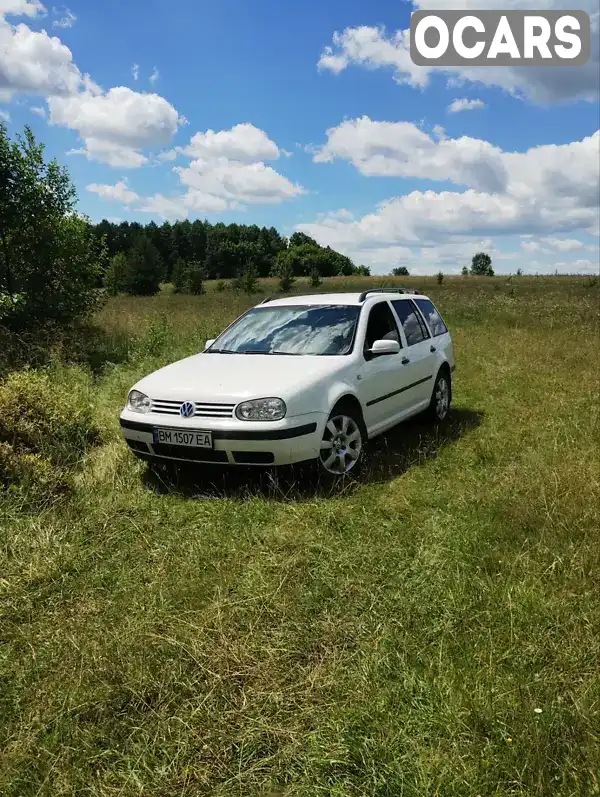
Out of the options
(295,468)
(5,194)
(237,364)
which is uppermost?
(5,194)

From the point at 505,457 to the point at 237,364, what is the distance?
2.70 metres

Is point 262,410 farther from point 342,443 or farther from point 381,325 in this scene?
point 381,325

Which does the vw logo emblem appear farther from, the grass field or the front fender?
the front fender

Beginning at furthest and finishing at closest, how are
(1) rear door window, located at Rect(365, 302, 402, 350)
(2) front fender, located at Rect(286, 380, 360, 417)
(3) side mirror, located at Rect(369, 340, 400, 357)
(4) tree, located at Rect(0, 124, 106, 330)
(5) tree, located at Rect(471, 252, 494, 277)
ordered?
1. (5) tree, located at Rect(471, 252, 494, 277)
2. (4) tree, located at Rect(0, 124, 106, 330)
3. (1) rear door window, located at Rect(365, 302, 402, 350)
4. (3) side mirror, located at Rect(369, 340, 400, 357)
5. (2) front fender, located at Rect(286, 380, 360, 417)

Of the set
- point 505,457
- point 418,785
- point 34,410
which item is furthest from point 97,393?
point 418,785

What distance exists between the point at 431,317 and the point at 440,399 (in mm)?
1093

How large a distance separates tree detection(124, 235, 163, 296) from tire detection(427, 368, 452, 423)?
211ft

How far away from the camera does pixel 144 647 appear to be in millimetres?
2715

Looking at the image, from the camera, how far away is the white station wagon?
4406mm

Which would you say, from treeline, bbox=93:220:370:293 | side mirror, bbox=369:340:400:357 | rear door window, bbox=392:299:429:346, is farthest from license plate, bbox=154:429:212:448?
treeline, bbox=93:220:370:293

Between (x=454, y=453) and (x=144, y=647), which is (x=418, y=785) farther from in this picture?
(x=454, y=453)

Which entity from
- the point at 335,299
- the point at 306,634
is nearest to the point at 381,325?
the point at 335,299

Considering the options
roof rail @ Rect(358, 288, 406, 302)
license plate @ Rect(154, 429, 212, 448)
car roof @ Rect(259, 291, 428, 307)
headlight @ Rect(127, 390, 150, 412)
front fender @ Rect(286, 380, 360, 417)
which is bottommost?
license plate @ Rect(154, 429, 212, 448)

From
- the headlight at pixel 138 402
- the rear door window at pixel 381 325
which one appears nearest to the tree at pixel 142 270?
the rear door window at pixel 381 325
